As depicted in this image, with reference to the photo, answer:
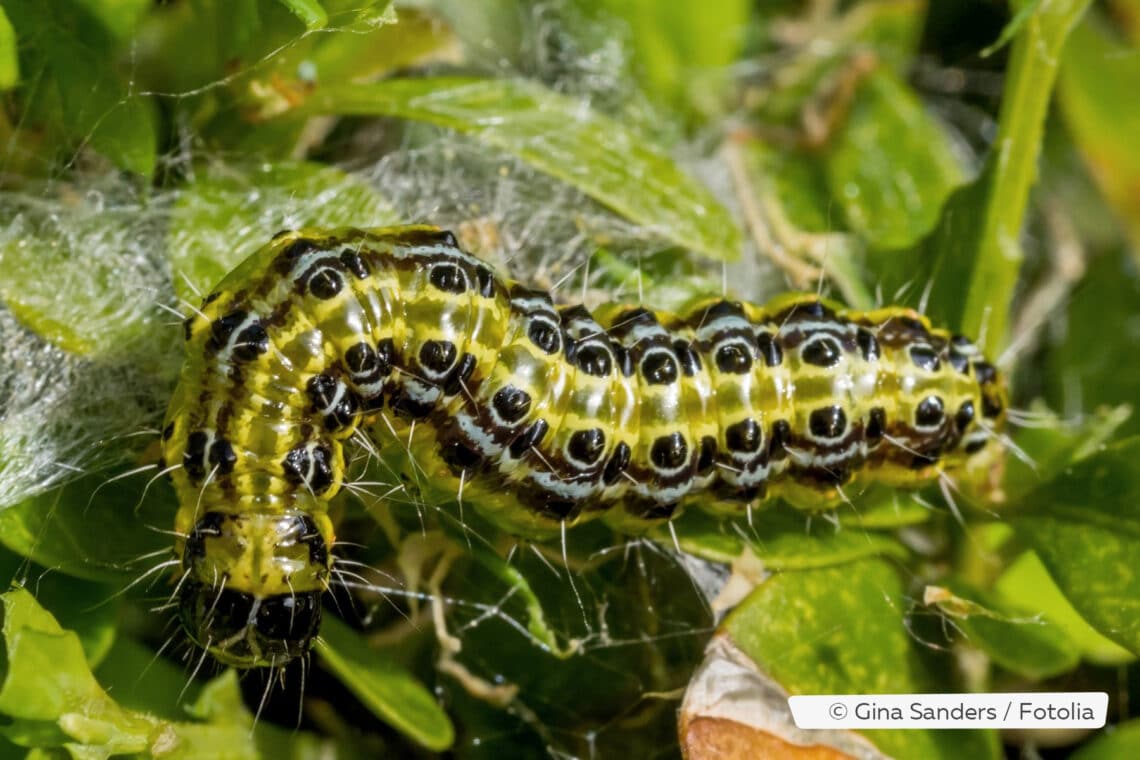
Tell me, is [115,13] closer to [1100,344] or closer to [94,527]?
[94,527]

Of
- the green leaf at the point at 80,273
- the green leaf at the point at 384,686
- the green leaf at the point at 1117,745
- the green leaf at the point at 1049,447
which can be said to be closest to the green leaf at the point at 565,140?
the green leaf at the point at 80,273

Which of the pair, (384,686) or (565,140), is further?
(565,140)

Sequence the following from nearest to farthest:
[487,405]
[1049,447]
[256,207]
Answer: [487,405], [256,207], [1049,447]

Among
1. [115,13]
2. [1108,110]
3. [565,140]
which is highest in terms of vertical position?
[115,13]

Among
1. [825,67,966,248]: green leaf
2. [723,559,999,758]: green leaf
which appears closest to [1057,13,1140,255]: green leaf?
[825,67,966,248]: green leaf

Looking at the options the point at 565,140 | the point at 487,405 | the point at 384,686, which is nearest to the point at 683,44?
the point at 565,140

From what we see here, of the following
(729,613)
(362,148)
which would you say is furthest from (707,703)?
(362,148)

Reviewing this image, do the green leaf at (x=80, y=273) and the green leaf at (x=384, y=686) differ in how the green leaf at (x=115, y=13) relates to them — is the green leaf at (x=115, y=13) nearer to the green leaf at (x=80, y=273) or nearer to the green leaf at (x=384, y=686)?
the green leaf at (x=80, y=273)

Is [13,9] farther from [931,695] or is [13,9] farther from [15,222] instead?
[931,695]
